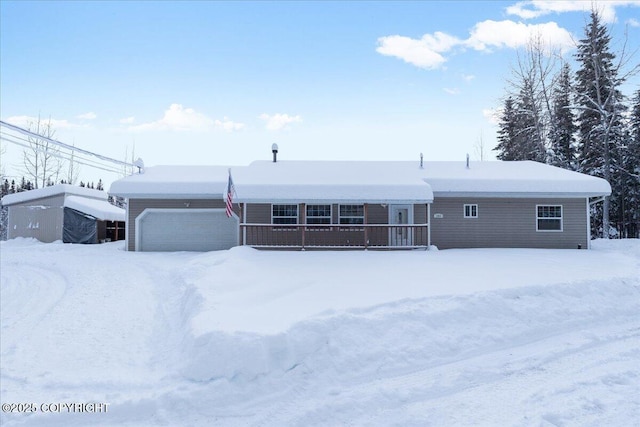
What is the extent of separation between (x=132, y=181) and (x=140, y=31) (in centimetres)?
678

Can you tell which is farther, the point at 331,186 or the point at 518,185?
the point at 518,185

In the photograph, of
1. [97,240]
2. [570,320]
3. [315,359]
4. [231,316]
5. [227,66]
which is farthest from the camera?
[97,240]

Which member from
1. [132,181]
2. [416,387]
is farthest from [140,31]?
[416,387]

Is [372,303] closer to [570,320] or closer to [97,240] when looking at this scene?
[570,320]

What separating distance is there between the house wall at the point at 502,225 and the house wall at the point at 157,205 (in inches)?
365

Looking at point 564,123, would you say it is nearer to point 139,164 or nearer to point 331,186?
point 331,186

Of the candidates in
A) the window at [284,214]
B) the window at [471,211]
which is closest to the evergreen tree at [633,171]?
the window at [471,211]

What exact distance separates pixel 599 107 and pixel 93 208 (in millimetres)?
31574

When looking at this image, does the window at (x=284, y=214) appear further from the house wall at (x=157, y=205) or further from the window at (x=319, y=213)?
the house wall at (x=157, y=205)

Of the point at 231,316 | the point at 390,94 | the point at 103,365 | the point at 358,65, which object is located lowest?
the point at 103,365

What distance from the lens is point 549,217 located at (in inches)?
643

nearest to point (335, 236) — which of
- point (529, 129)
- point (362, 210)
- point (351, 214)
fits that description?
point (351, 214)

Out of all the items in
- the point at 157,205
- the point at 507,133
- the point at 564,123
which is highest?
the point at 507,133

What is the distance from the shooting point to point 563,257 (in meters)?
13.2
